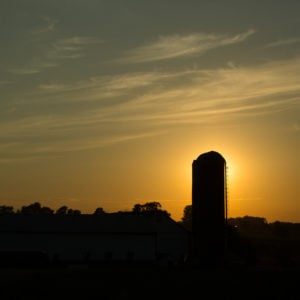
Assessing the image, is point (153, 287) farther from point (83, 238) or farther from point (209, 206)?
point (83, 238)

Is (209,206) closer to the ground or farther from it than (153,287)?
farther from it

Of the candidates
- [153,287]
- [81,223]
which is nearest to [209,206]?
[81,223]

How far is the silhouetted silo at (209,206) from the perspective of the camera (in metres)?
56.4

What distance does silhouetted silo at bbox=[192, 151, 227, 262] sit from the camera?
56438 mm

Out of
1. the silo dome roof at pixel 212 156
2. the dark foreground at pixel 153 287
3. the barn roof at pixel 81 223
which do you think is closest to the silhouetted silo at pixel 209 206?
the silo dome roof at pixel 212 156

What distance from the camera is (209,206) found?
56.9 m

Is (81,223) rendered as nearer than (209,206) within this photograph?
No

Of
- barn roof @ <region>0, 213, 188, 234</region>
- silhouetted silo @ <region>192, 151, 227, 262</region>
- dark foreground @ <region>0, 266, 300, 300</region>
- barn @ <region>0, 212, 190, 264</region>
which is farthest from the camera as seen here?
barn roof @ <region>0, 213, 188, 234</region>

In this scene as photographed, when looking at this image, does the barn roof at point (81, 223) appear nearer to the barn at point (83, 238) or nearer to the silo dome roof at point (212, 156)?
the barn at point (83, 238)

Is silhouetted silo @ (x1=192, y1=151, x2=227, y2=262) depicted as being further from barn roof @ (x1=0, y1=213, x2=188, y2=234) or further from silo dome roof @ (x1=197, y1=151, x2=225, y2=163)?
barn roof @ (x1=0, y1=213, x2=188, y2=234)

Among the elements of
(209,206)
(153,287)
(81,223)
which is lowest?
(153,287)

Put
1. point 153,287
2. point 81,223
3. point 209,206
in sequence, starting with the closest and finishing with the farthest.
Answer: point 153,287
point 209,206
point 81,223

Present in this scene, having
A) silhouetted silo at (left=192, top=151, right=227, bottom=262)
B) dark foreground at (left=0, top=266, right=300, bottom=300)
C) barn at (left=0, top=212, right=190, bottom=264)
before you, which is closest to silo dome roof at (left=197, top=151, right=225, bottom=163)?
silhouetted silo at (left=192, top=151, right=227, bottom=262)

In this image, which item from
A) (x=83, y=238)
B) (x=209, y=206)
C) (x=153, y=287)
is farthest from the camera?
(x=83, y=238)
